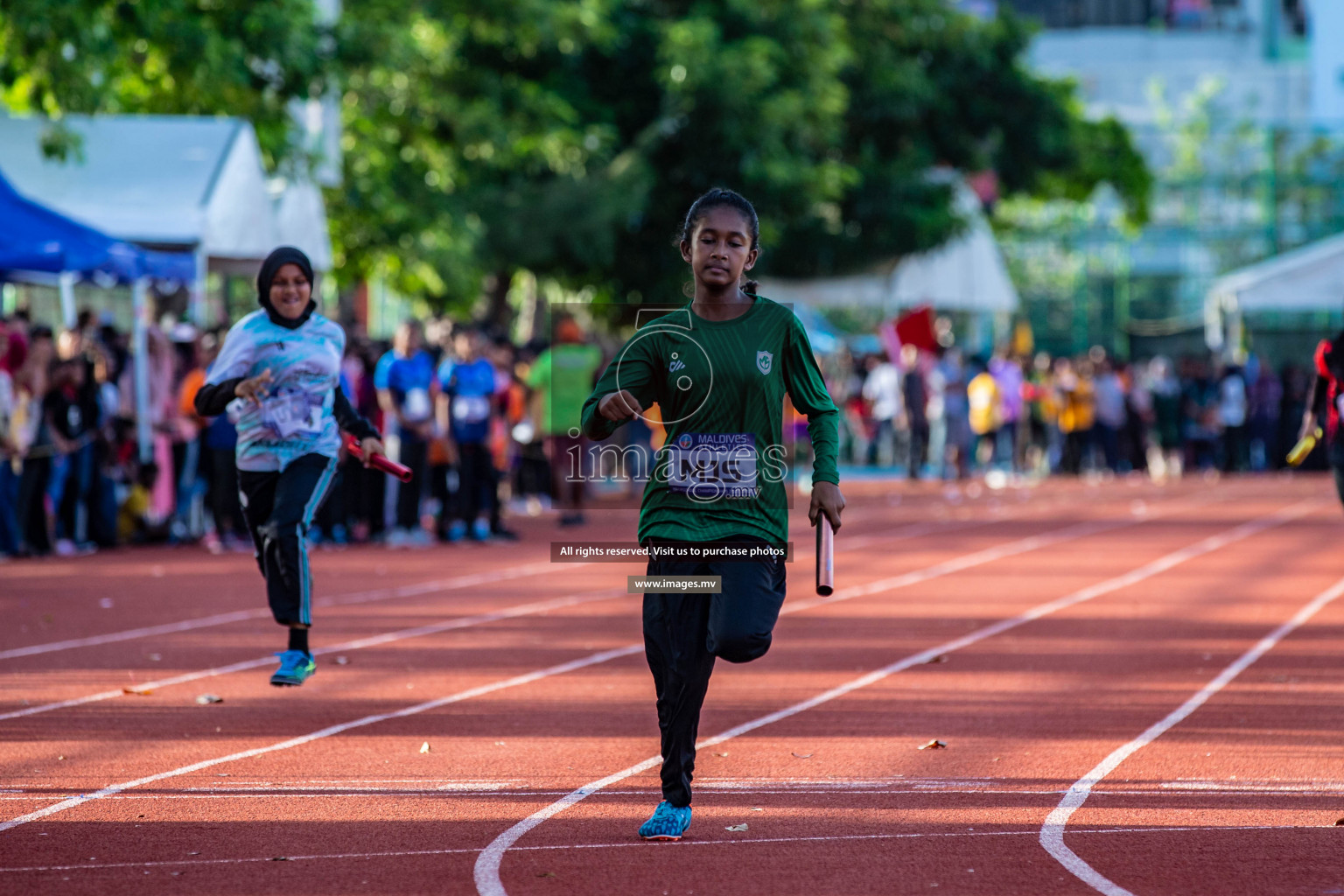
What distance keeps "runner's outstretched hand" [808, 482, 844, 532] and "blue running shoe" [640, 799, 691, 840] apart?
1.00m

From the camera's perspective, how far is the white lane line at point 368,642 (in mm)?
9023

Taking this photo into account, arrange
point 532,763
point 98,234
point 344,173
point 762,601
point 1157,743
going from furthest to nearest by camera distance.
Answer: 1. point 344,173
2. point 98,234
3. point 1157,743
4. point 532,763
5. point 762,601

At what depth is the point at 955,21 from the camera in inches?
1409

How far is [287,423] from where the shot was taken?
8.84 meters

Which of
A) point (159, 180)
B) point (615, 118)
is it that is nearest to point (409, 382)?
point (159, 180)

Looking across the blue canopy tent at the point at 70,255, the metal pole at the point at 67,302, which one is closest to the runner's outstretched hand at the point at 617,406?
the blue canopy tent at the point at 70,255

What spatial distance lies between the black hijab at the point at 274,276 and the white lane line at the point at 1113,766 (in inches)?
160

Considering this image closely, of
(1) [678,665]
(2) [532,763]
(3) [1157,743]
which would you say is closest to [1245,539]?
(3) [1157,743]

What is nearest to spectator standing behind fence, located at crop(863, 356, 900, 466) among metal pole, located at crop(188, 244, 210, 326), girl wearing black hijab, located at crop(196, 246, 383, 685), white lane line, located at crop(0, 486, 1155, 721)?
white lane line, located at crop(0, 486, 1155, 721)

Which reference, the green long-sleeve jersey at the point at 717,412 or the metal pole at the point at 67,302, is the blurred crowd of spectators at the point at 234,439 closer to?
the metal pole at the point at 67,302

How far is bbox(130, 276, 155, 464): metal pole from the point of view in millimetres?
17172

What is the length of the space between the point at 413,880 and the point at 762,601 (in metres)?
1.31

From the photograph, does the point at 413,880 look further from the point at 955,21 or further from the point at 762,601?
the point at 955,21

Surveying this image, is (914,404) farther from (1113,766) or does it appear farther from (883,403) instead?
(1113,766)
